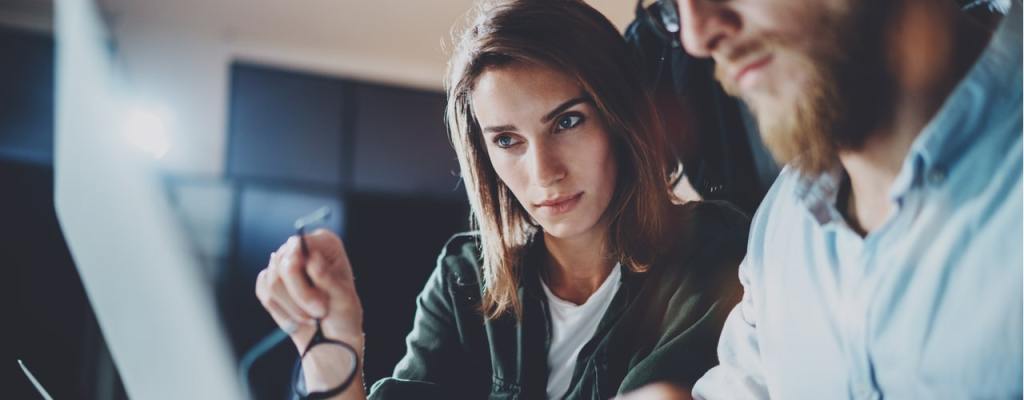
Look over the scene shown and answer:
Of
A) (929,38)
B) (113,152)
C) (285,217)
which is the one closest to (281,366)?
(285,217)

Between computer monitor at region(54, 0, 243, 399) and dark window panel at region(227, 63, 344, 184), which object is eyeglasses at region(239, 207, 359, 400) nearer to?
computer monitor at region(54, 0, 243, 399)

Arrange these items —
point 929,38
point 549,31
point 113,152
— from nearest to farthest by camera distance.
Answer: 1. point 929,38
2. point 549,31
3. point 113,152

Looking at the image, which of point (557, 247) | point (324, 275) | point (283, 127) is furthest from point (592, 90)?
point (283, 127)

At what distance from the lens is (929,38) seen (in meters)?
0.42

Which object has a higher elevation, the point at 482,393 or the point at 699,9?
the point at 699,9

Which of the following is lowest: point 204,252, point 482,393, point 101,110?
point 482,393

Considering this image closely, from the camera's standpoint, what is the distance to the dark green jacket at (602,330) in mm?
607

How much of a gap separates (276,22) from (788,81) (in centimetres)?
53

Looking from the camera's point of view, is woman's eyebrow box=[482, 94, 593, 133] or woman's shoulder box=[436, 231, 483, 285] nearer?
woman's eyebrow box=[482, 94, 593, 133]

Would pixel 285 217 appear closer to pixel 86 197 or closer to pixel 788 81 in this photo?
pixel 86 197

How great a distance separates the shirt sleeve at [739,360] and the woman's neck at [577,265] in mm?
124

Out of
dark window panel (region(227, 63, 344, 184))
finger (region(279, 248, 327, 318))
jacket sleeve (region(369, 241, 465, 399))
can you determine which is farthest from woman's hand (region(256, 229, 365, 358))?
dark window panel (region(227, 63, 344, 184))

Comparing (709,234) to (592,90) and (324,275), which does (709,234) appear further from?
(324,275)

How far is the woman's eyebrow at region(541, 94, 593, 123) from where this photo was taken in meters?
0.64
